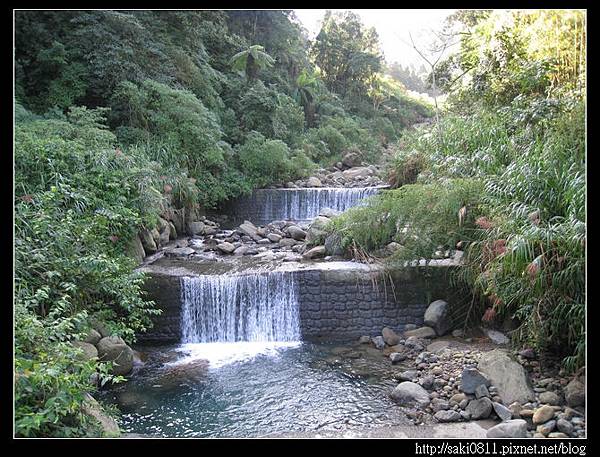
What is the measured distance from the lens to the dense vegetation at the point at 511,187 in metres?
3.96

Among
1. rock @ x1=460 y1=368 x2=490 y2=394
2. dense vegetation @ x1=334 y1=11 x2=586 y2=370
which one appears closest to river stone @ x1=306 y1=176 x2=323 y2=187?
dense vegetation @ x1=334 y1=11 x2=586 y2=370

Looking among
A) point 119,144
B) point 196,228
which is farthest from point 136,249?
point 119,144

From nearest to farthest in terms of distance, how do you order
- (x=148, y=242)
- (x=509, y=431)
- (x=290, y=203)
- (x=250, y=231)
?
1. (x=509, y=431)
2. (x=148, y=242)
3. (x=250, y=231)
4. (x=290, y=203)

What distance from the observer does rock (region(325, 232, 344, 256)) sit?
741 centimetres

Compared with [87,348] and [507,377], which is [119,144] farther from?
[507,377]

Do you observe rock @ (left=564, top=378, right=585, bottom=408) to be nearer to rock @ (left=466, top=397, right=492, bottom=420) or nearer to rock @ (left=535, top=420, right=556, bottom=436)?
rock @ (left=535, top=420, right=556, bottom=436)

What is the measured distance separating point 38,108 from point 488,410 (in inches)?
399

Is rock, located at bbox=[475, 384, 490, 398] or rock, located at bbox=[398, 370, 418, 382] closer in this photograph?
rock, located at bbox=[475, 384, 490, 398]

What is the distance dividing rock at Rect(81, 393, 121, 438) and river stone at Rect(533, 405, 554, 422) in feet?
10.2

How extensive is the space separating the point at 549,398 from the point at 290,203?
839cm

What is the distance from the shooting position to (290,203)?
11.7m
